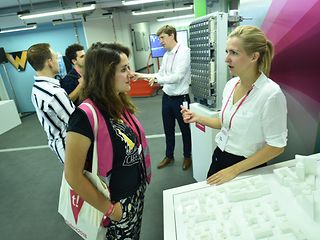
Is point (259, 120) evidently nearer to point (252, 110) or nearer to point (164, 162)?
point (252, 110)

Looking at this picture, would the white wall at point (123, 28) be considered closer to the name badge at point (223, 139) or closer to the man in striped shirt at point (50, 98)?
the man in striped shirt at point (50, 98)

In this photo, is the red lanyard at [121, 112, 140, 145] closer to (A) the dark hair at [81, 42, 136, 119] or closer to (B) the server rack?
(A) the dark hair at [81, 42, 136, 119]

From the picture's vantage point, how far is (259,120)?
110 cm

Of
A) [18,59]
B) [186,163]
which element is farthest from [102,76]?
[18,59]

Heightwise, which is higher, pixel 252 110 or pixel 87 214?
pixel 252 110

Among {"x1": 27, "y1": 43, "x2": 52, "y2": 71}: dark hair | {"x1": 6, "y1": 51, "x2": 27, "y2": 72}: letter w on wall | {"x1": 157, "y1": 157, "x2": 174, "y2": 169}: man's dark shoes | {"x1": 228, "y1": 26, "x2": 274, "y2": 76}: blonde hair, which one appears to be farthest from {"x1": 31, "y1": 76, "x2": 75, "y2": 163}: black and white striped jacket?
{"x1": 6, "y1": 51, "x2": 27, "y2": 72}: letter w on wall

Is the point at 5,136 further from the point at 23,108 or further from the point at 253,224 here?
the point at 253,224

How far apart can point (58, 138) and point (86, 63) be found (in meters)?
0.88

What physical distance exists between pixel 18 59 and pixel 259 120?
7597 mm

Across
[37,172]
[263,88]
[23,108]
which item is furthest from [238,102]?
[23,108]

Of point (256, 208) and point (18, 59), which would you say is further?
point (18, 59)

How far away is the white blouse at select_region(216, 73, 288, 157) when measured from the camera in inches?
40.9

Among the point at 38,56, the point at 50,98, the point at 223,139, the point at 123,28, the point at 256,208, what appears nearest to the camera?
the point at 256,208

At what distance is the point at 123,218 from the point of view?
43.6 inches
